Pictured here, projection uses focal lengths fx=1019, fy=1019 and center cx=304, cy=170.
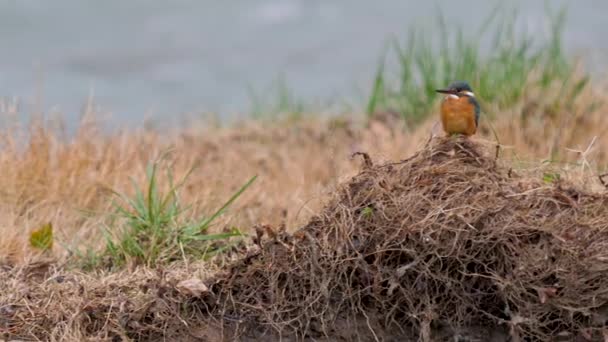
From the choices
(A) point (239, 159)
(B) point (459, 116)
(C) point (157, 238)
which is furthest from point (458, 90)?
(A) point (239, 159)

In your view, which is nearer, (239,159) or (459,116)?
(459,116)

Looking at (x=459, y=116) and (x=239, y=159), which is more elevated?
(x=459, y=116)

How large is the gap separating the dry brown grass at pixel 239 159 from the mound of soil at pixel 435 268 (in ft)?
1.36

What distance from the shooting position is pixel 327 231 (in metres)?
5.24

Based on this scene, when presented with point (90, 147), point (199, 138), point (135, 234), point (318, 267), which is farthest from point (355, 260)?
point (199, 138)

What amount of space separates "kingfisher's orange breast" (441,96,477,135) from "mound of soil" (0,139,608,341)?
2.14 feet

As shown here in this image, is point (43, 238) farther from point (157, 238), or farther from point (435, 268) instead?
point (435, 268)

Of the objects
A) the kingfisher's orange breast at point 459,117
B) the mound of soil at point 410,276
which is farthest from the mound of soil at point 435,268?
the kingfisher's orange breast at point 459,117

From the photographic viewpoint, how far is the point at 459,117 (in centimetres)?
609

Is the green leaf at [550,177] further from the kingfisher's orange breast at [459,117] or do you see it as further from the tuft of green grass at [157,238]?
the tuft of green grass at [157,238]

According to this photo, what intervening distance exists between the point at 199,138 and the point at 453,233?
24.3 feet

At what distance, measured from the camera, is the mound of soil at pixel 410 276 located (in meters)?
4.96

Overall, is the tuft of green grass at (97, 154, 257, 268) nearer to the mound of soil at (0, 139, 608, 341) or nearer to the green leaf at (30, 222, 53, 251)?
the green leaf at (30, 222, 53, 251)

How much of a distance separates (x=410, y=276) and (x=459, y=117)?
137 centimetres
